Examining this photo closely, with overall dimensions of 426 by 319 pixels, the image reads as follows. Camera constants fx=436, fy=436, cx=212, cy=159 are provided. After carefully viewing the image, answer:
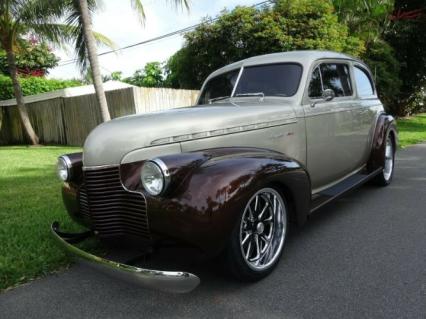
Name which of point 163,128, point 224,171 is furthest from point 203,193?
point 163,128

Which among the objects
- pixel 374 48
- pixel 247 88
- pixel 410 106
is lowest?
pixel 410 106

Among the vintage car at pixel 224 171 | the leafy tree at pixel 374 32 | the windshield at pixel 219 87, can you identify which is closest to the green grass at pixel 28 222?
the vintage car at pixel 224 171

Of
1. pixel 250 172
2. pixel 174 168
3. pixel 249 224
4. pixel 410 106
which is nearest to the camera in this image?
pixel 174 168

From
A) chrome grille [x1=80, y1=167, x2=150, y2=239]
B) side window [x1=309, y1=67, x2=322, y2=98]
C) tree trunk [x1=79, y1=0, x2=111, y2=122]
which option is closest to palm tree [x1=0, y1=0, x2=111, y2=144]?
tree trunk [x1=79, y1=0, x2=111, y2=122]

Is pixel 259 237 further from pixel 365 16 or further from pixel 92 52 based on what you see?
pixel 365 16

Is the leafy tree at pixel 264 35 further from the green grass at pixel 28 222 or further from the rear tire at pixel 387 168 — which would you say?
the green grass at pixel 28 222

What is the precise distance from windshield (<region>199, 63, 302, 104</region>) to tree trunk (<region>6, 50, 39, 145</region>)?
12615 millimetres

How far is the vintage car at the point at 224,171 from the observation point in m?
2.76

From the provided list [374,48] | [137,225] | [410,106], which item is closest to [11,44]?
[374,48]

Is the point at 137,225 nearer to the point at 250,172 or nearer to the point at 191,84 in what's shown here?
the point at 250,172

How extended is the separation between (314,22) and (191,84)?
5.03m

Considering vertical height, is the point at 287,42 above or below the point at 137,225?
above

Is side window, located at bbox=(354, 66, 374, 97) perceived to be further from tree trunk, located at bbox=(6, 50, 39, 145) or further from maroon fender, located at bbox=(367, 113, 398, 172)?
tree trunk, located at bbox=(6, 50, 39, 145)

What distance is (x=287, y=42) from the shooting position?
13.4m
